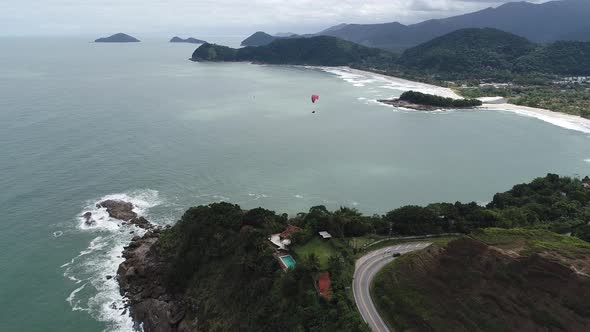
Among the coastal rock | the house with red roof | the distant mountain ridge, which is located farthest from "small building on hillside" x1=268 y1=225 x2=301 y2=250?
the distant mountain ridge

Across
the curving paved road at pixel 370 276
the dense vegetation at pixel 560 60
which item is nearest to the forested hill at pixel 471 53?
the dense vegetation at pixel 560 60

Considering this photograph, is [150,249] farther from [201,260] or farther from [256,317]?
[256,317]

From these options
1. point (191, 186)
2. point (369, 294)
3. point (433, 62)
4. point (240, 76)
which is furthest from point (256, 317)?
point (433, 62)

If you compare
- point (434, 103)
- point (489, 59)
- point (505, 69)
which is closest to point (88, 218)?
point (434, 103)

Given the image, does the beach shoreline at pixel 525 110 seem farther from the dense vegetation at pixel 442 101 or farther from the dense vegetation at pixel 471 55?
the dense vegetation at pixel 471 55

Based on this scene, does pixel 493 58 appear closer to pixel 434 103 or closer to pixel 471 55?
pixel 471 55
